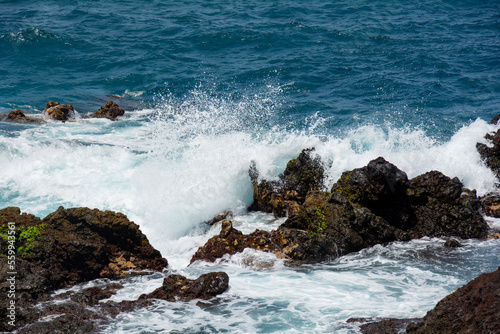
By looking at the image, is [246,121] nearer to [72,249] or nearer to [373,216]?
[373,216]

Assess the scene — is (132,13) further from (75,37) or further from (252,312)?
(252,312)

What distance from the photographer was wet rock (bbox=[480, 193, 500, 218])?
10344mm

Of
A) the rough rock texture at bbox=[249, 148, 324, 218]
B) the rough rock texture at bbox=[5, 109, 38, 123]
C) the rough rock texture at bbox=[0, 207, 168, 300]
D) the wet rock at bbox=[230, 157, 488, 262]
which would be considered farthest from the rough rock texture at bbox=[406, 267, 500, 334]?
the rough rock texture at bbox=[5, 109, 38, 123]

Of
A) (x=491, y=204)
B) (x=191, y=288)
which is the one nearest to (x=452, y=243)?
(x=491, y=204)

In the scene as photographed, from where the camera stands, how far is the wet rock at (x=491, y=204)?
407 inches

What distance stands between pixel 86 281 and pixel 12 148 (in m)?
8.04

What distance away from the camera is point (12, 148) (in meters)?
13.9

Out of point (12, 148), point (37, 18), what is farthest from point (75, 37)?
point (12, 148)

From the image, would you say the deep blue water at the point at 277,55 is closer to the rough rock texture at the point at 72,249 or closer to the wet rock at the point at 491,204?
the wet rock at the point at 491,204

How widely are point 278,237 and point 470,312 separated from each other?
16.4 feet

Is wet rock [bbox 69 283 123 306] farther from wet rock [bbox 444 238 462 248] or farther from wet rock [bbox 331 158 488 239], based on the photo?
wet rock [bbox 444 238 462 248]

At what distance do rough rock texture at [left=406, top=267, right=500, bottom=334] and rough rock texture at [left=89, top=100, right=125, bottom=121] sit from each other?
50.9 ft

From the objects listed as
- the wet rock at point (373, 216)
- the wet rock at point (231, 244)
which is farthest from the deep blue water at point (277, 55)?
the wet rock at point (231, 244)

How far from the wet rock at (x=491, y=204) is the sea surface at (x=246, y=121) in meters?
0.39
